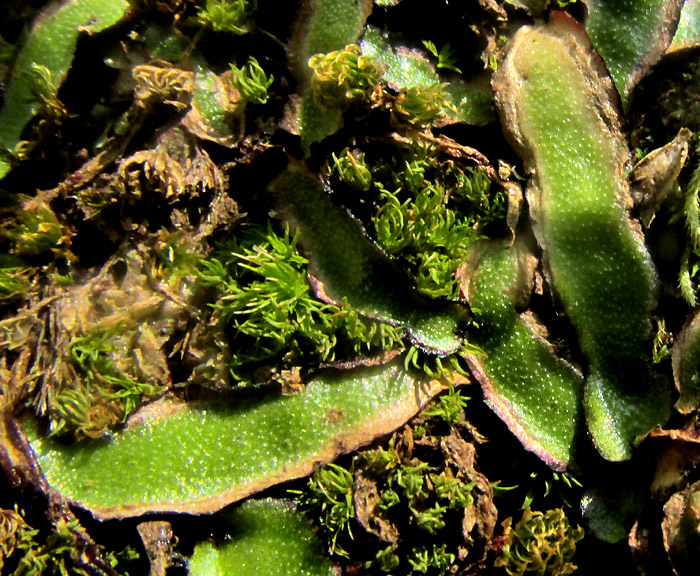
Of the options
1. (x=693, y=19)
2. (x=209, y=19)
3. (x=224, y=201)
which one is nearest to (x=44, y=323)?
(x=224, y=201)

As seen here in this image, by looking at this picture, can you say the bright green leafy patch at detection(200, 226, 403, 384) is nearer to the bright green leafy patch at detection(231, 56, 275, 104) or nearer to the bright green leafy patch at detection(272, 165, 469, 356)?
the bright green leafy patch at detection(272, 165, 469, 356)

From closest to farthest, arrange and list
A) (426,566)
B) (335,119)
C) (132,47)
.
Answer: (426,566)
(335,119)
(132,47)

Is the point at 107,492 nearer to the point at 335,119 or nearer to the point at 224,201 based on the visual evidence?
the point at 224,201

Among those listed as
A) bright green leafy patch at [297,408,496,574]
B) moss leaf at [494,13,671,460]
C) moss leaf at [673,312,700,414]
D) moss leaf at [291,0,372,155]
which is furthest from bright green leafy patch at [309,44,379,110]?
moss leaf at [673,312,700,414]

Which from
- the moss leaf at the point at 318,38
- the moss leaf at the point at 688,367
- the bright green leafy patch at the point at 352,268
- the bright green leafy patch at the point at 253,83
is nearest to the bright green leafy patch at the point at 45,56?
the bright green leafy patch at the point at 253,83

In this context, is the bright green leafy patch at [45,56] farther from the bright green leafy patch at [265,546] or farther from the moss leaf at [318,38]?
the bright green leafy patch at [265,546]

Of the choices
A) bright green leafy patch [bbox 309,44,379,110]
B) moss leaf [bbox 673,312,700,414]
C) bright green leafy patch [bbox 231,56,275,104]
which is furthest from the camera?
bright green leafy patch [bbox 231,56,275,104]

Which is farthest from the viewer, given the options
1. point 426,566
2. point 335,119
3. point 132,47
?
point 132,47
